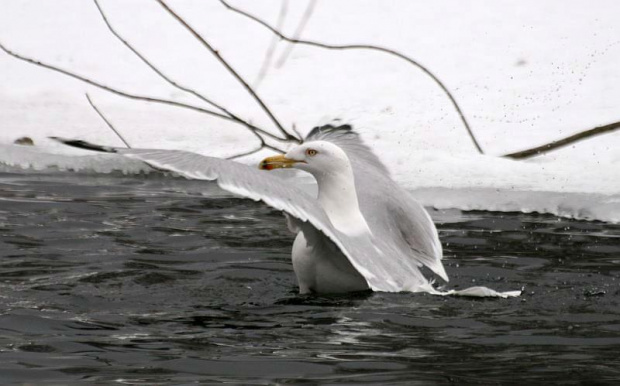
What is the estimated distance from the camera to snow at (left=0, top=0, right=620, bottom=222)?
29.1ft

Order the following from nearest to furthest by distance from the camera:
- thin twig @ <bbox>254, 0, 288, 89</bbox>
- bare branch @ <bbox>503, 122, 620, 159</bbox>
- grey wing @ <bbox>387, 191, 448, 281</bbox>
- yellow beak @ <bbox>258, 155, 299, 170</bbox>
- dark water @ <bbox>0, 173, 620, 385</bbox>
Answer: dark water @ <bbox>0, 173, 620, 385</bbox> < yellow beak @ <bbox>258, 155, 299, 170</bbox> < grey wing @ <bbox>387, 191, 448, 281</bbox> < bare branch @ <bbox>503, 122, 620, 159</bbox> < thin twig @ <bbox>254, 0, 288, 89</bbox>

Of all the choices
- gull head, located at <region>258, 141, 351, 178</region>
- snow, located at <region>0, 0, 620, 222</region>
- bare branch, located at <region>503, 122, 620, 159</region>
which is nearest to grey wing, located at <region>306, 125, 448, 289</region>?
gull head, located at <region>258, 141, 351, 178</region>

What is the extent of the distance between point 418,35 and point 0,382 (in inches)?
304

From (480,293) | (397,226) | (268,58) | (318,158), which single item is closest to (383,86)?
(268,58)

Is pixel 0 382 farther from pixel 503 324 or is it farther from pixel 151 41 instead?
pixel 151 41

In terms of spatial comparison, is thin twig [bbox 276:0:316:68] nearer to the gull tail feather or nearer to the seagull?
the seagull

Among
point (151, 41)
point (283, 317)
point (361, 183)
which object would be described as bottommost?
point (283, 317)

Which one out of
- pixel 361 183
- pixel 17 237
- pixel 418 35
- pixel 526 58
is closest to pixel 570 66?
pixel 526 58

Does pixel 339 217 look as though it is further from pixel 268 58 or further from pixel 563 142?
pixel 268 58

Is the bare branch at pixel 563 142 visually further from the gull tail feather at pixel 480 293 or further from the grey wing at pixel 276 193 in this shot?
the gull tail feather at pixel 480 293

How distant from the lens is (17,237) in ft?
22.7

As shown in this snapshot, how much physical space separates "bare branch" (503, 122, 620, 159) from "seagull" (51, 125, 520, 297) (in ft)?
7.81

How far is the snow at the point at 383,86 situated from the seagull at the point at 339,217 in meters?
1.73

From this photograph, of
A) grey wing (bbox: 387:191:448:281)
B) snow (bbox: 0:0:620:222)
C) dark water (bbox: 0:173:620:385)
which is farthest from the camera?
snow (bbox: 0:0:620:222)
